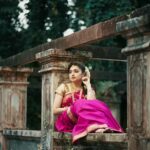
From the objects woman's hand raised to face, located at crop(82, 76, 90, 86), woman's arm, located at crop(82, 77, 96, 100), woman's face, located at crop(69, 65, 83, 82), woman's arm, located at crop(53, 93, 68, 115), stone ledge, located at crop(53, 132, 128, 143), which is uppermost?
woman's face, located at crop(69, 65, 83, 82)

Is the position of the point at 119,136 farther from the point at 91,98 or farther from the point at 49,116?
the point at 49,116

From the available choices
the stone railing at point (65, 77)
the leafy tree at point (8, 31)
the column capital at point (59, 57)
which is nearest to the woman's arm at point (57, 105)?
the stone railing at point (65, 77)

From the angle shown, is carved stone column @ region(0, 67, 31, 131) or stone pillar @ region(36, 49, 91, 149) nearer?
stone pillar @ region(36, 49, 91, 149)

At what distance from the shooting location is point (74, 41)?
294 inches

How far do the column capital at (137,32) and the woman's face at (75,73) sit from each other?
6.35 feet

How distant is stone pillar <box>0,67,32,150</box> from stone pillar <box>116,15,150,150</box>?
5.02 meters

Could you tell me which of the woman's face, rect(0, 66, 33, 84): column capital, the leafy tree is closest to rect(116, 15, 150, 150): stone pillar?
the woman's face

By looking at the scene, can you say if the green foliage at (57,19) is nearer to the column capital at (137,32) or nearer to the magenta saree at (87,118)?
the magenta saree at (87,118)

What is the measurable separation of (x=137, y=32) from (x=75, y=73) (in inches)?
88.2

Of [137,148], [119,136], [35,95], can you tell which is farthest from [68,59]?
[35,95]

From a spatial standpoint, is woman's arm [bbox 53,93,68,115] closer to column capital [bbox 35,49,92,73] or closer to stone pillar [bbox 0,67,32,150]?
column capital [bbox 35,49,92,73]

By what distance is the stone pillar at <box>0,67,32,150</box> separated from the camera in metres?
10.2

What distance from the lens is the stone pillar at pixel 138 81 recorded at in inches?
203

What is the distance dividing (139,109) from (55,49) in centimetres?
275
